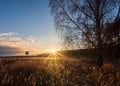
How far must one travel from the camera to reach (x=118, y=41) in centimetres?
1911

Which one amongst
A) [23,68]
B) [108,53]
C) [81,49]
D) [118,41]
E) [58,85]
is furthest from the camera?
[108,53]

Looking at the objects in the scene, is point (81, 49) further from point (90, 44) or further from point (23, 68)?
point (23, 68)

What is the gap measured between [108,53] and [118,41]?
6.59ft

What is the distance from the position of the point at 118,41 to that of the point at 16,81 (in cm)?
1170

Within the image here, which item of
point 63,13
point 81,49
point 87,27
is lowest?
point 81,49

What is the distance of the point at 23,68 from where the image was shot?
1252cm

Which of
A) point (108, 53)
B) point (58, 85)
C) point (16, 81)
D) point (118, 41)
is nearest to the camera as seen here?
point (58, 85)

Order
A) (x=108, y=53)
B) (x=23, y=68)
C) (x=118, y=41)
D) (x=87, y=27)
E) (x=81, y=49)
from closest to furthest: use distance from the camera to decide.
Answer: (x=23, y=68) < (x=87, y=27) < (x=81, y=49) < (x=118, y=41) < (x=108, y=53)

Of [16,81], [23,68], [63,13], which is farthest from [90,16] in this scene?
[16,81]

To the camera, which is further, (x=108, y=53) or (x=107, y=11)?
(x=108, y=53)

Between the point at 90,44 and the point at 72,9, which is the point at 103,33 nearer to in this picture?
A: the point at 90,44

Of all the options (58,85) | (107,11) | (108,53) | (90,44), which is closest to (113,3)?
(107,11)

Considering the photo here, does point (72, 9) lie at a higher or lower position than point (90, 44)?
higher

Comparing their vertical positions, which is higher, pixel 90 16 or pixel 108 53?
pixel 90 16
